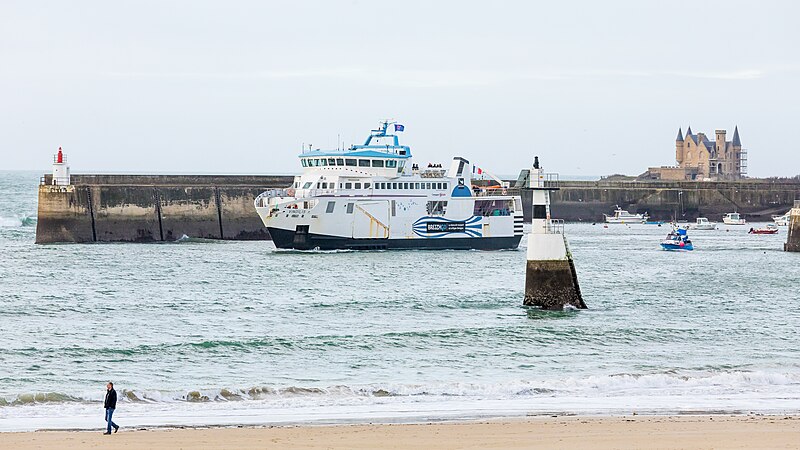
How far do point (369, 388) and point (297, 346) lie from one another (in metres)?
4.93

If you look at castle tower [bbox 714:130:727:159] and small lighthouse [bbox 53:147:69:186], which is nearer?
small lighthouse [bbox 53:147:69:186]

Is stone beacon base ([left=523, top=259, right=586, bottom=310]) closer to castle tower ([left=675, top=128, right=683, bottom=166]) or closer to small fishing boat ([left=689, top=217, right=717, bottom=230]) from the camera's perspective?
small fishing boat ([left=689, top=217, right=717, bottom=230])

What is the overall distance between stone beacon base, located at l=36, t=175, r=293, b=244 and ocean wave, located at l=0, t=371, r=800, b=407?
3736cm

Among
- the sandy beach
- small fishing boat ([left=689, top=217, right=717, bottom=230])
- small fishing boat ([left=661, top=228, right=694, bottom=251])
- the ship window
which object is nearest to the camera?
the sandy beach

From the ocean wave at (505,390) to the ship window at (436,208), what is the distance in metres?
31.6

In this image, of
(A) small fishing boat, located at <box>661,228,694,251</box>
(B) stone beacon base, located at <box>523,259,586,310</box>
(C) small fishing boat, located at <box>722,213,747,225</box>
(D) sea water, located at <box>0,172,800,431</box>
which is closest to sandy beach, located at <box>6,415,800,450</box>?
(D) sea water, located at <box>0,172,800,431</box>

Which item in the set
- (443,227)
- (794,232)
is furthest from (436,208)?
(794,232)

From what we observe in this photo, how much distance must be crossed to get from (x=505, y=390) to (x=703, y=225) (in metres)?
62.7

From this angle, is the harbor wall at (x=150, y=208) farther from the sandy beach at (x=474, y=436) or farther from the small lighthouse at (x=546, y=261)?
the sandy beach at (x=474, y=436)

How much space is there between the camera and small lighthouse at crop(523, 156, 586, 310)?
1040 inches

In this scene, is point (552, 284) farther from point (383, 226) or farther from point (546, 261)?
point (383, 226)

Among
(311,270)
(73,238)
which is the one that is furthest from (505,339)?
(73,238)

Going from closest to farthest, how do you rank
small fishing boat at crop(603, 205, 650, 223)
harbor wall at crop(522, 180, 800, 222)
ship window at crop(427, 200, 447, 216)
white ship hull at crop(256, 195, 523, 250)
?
white ship hull at crop(256, 195, 523, 250) < ship window at crop(427, 200, 447, 216) < small fishing boat at crop(603, 205, 650, 223) < harbor wall at crop(522, 180, 800, 222)

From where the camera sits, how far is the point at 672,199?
3366 inches
